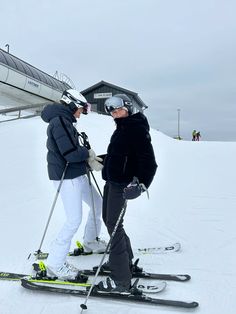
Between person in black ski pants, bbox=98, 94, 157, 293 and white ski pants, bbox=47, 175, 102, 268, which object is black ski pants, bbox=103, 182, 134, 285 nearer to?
person in black ski pants, bbox=98, 94, 157, 293

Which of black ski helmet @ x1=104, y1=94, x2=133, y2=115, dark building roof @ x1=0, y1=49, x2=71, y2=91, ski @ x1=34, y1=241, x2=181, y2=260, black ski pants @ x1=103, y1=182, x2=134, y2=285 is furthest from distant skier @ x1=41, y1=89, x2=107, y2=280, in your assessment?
dark building roof @ x1=0, y1=49, x2=71, y2=91

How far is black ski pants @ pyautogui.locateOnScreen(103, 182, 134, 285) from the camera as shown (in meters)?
3.49

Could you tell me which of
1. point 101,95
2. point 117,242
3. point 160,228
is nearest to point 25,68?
point 101,95

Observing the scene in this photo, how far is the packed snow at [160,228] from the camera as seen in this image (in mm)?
3416

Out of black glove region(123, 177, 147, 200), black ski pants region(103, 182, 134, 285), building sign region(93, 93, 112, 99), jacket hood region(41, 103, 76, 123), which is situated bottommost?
black ski pants region(103, 182, 134, 285)

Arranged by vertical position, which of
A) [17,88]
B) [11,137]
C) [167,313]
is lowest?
[167,313]

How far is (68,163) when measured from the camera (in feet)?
12.9

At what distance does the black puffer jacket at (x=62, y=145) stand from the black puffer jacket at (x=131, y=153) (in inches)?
18.4

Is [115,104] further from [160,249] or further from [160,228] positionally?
[160,228]

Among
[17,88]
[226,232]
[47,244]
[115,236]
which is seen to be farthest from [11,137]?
[115,236]

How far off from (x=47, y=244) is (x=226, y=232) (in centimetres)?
287

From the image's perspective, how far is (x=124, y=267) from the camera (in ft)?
11.5

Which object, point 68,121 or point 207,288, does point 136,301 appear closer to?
point 207,288

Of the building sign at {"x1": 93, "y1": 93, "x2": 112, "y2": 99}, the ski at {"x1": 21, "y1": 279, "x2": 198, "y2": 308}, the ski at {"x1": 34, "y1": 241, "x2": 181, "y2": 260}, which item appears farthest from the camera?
the building sign at {"x1": 93, "y1": 93, "x2": 112, "y2": 99}
